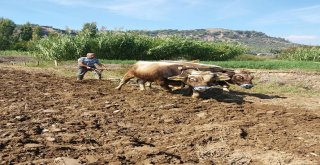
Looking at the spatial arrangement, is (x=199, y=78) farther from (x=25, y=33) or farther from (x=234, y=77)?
(x=25, y=33)

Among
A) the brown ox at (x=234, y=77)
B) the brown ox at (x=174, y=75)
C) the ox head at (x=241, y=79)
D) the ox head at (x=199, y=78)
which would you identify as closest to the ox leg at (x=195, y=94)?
the brown ox at (x=174, y=75)

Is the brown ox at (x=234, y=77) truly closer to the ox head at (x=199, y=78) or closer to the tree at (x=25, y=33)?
the ox head at (x=199, y=78)

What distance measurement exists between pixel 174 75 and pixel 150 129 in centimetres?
374

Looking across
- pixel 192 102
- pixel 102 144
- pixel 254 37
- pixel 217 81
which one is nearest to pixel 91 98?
pixel 192 102

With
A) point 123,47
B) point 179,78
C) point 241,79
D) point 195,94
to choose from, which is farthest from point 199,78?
point 123,47

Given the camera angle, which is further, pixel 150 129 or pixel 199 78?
pixel 199 78

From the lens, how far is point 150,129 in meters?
6.73

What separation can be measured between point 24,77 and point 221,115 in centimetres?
754

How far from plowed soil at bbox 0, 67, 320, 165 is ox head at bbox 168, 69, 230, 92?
0.34 metres

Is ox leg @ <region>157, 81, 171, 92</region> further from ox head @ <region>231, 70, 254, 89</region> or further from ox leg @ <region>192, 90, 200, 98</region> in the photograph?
ox head @ <region>231, 70, 254, 89</region>

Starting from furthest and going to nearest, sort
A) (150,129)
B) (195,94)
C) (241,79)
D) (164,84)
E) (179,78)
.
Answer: (164,84) → (241,79) → (179,78) → (195,94) → (150,129)

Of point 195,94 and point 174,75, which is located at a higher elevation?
point 174,75

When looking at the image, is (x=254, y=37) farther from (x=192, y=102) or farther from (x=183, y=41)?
(x=192, y=102)

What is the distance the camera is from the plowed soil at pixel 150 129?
5246 mm
